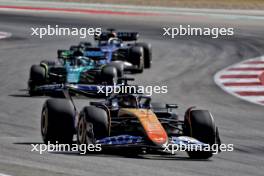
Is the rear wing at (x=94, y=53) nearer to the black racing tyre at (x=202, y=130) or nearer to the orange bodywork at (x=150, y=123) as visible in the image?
the orange bodywork at (x=150, y=123)

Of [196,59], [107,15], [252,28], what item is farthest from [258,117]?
[107,15]

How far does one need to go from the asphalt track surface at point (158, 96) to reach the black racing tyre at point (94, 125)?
1.46ft

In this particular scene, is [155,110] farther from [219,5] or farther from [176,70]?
[219,5]

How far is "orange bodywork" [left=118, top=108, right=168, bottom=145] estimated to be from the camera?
1381 cm

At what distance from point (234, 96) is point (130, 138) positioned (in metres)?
9.70

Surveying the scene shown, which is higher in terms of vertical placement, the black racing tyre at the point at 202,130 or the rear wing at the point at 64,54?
the rear wing at the point at 64,54

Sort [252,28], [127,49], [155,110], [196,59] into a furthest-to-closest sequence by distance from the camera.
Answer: [252,28] < [196,59] < [127,49] < [155,110]

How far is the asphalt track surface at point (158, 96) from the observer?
41.3ft

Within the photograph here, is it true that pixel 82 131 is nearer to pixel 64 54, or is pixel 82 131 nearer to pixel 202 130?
pixel 202 130

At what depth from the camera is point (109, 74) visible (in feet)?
75.9

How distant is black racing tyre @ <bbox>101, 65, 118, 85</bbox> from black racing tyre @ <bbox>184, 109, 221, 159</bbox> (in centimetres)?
855

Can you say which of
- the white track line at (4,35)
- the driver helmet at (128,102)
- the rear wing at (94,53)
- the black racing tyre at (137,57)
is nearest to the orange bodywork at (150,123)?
the driver helmet at (128,102)

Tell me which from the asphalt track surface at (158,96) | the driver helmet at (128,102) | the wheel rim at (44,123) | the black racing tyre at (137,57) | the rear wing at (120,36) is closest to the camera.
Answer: the asphalt track surface at (158,96)

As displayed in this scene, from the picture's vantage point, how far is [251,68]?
29016 mm
